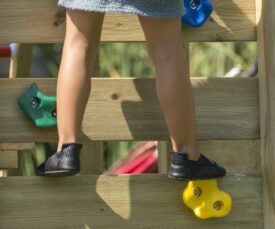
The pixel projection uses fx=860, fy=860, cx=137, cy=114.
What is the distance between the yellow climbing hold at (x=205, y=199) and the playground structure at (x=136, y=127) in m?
0.06

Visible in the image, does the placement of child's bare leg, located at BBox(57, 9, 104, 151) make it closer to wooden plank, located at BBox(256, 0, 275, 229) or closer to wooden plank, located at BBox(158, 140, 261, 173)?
wooden plank, located at BBox(256, 0, 275, 229)

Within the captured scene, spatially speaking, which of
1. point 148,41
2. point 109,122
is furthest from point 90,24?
point 109,122

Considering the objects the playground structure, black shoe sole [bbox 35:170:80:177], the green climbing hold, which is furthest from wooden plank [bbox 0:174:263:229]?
the green climbing hold

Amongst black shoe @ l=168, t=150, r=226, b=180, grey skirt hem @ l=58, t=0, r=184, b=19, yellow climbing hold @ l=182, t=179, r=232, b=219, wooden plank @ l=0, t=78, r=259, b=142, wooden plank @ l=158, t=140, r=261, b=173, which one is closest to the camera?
grey skirt hem @ l=58, t=0, r=184, b=19

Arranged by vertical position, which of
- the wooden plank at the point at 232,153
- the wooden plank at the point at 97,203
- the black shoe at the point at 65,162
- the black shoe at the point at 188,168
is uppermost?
the black shoe at the point at 65,162

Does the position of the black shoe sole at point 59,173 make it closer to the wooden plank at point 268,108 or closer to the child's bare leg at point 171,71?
the child's bare leg at point 171,71

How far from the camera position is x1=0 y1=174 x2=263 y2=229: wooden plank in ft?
11.6

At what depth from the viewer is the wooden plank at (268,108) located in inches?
139

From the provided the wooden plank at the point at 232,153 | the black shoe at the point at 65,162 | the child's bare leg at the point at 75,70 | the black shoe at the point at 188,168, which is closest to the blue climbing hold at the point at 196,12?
the child's bare leg at the point at 75,70

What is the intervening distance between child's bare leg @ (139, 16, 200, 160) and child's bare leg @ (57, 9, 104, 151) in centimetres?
21

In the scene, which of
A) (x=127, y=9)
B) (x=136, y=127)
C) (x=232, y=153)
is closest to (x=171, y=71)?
(x=127, y=9)

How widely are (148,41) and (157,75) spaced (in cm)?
14

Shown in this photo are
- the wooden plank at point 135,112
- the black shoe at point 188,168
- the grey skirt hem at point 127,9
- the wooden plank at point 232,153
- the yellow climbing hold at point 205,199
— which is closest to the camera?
the grey skirt hem at point 127,9

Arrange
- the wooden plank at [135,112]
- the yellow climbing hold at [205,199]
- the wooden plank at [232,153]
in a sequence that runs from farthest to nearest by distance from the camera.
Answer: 1. the wooden plank at [232,153]
2. the wooden plank at [135,112]
3. the yellow climbing hold at [205,199]
